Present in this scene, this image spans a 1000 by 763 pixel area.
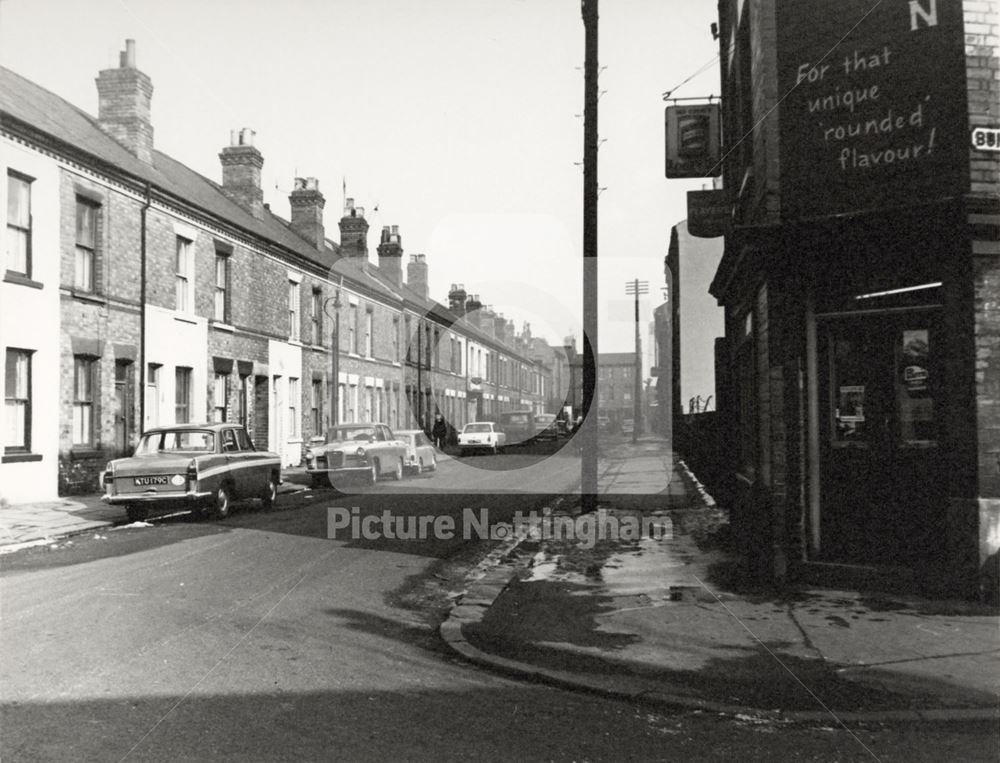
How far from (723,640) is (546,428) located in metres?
43.7

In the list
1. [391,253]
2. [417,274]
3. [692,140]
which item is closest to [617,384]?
[417,274]

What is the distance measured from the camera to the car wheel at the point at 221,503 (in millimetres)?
13919

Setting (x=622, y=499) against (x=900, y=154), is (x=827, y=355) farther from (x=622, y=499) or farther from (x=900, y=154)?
(x=622, y=499)

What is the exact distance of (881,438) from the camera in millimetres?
8008

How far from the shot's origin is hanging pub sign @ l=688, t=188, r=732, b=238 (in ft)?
36.7

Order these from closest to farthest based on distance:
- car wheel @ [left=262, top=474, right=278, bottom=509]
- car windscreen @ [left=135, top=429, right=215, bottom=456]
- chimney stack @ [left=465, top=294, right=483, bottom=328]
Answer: car windscreen @ [left=135, top=429, right=215, bottom=456], car wheel @ [left=262, top=474, right=278, bottom=509], chimney stack @ [left=465, top=294, right=483, bottom=328]

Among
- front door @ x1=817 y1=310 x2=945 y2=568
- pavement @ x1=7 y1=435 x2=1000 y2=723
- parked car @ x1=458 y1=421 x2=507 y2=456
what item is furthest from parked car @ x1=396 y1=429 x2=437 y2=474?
front door @ x1=817 y1=310 x2=945 y2=568

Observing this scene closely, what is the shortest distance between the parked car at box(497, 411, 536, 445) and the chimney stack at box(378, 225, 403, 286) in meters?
8.88

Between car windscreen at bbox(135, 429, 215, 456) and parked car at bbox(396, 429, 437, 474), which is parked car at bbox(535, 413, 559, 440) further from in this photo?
car windscreen at bbox(135, 429, 215, 456)

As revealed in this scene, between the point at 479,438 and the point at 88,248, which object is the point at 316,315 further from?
the point at 88,248

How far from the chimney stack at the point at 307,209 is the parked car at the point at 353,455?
13.8 metres

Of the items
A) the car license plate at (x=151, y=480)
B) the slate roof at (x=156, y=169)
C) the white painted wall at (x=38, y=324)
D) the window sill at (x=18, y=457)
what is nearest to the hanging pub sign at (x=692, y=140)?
the car license plate at (x=151, y=480)

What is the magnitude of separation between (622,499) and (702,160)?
6792mm

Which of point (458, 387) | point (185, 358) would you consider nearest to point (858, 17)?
point (185, 358)
